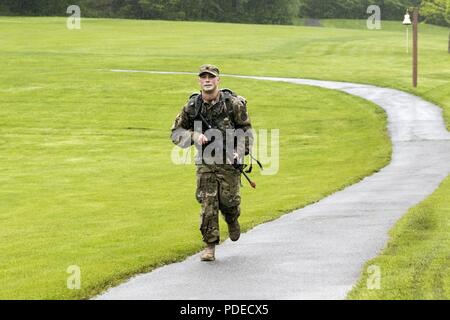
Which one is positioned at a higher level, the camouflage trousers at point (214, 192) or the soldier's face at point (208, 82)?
the soldier's face at point (208, 82)

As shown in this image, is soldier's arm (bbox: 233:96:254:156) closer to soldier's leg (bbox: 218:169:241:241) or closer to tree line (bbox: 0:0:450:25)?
soldier's leg (bbox: 218:169:241:241)

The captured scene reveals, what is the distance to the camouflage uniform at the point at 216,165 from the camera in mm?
12234

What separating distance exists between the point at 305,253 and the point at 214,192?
5.26 ft

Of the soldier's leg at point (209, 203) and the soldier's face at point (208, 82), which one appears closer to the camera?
the soldier's face at point (208, 82)

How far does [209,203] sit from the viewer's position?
40.3ft

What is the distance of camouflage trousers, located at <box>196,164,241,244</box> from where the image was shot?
12273 mm

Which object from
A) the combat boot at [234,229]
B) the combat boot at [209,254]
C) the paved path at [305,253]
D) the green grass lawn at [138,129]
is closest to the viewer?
the paved path at [305,253]

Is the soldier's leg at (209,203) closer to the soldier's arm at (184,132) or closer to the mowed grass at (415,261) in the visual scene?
the soldier's arm at (184,132)

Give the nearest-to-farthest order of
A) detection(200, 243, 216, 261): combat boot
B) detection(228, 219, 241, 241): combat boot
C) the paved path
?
the paved path
detection(200, 243, 216, 261): combat boot
detection(228, 219, 241, 241): combat boot

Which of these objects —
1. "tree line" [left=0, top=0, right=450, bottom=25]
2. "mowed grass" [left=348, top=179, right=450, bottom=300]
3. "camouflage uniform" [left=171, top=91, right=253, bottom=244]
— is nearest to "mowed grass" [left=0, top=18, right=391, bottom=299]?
"camouflage uniform" [left=171, top=91, right=253, bottom=244]

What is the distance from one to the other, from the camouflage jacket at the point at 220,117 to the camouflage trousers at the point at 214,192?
303 millimetres

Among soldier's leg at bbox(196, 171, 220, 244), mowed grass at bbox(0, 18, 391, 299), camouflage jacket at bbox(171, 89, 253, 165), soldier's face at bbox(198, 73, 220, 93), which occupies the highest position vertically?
soldier's face at bbox(198, 73, 220, 93)

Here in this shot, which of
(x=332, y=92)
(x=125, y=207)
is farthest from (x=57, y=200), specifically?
(x=332, y=92)

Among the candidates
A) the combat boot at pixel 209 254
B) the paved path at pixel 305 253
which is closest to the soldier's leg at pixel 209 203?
the combat boot at pixel 209 254
